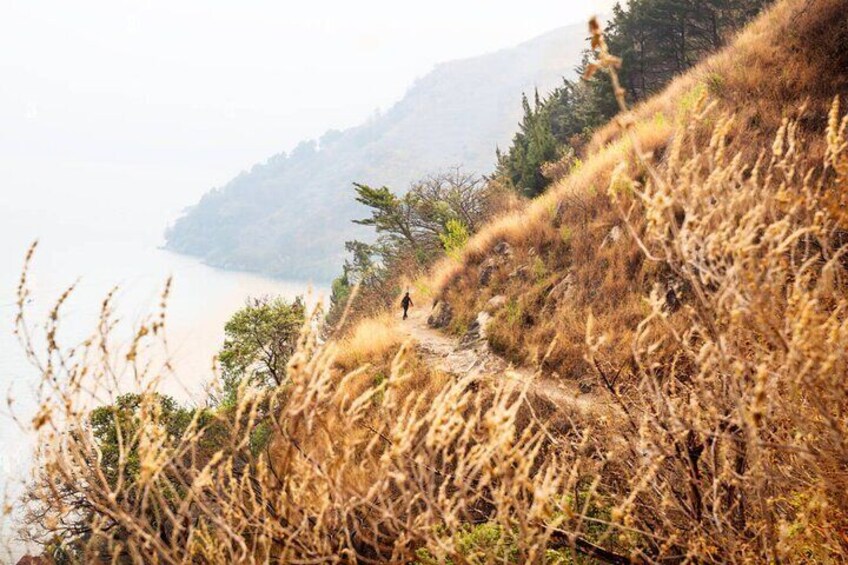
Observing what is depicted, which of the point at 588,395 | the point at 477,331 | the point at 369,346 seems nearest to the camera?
the point at 588,395

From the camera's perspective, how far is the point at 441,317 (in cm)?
1115

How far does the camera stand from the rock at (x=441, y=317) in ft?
36.2

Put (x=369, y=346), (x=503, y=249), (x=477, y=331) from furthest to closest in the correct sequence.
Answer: (x=503, y=249), (x=369, y=346), (x=477, y=331)

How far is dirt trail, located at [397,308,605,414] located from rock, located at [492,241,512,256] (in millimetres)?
2489

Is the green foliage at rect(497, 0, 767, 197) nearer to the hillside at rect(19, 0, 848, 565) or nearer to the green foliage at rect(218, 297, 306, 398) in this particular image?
the hillside at rect(19, 0, 848, 565)

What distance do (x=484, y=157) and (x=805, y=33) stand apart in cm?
19690

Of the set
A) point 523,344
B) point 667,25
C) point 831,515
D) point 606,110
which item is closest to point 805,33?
point 523,344

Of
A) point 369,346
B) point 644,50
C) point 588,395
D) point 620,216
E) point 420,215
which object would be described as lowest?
point 588,395

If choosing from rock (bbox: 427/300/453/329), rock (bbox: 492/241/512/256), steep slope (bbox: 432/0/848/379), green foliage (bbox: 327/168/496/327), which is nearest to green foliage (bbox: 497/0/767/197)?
green foliage (bbox: 327/168/496/327)

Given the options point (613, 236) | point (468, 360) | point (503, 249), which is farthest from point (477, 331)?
point (613, 236)

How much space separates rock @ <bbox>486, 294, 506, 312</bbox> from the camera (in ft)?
31.4

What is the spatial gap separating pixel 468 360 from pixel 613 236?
3534mm

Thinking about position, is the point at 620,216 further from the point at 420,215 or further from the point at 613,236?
the point at 420,215

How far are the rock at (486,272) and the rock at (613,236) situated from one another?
9.39 feet
